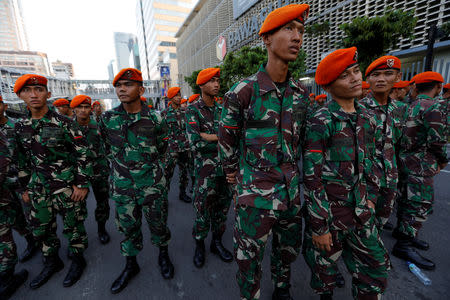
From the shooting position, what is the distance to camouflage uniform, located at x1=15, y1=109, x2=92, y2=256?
2.28 metres

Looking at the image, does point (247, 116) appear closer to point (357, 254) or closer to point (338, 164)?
point (338, 164)

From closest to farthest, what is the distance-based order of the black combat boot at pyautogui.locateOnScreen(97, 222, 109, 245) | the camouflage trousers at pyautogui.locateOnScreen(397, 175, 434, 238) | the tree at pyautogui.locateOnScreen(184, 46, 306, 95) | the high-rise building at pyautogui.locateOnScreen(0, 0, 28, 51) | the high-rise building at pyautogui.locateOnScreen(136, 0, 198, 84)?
the camouflage trousers at pyautogui.locateOnScreen(397, 175, 434, 238) < the black combat boot at pyautogui.locateOnScreen(97, 222, 109, 245) < the tree at pyautogui.locateOnScreen(184, 46, 306, 95) < the high-rise building at pyautogui.locateOnScreen(136, 0, 198, 84) < the high-rise building at pyautogui.locateOnScreen(0, 0, 28, 51)

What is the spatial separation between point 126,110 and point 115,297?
197 centimetres

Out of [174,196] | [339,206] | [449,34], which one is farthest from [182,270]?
[449,34]

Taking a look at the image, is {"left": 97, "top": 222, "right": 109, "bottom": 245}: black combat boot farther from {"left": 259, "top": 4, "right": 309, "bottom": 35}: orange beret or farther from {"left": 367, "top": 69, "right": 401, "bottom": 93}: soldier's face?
{"left": 367, "top": 69, "right": 401, "bottom": 93}: soldier's face

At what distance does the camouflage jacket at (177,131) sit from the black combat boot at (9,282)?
294 centimetres

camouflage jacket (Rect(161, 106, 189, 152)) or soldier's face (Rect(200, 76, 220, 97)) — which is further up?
soldier's face (Rect(200, 76, 220, 97))

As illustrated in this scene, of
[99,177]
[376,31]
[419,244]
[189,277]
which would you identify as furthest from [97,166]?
[376,31]

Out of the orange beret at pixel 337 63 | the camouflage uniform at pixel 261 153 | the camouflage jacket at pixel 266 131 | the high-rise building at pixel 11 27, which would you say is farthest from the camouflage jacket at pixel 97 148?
the high-rise building at pixel 11 27

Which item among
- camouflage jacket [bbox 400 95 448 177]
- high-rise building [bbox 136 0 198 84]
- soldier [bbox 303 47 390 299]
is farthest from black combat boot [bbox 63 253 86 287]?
high-rise building [bbox 136 0 198 84]

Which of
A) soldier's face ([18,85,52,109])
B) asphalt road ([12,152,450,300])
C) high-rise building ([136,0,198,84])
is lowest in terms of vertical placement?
→ asphalt road ([12,152,450,300])

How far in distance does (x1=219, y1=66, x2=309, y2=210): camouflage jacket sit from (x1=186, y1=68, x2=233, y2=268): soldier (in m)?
0.94

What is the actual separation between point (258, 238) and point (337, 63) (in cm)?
139

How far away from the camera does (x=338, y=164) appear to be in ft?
5.18
